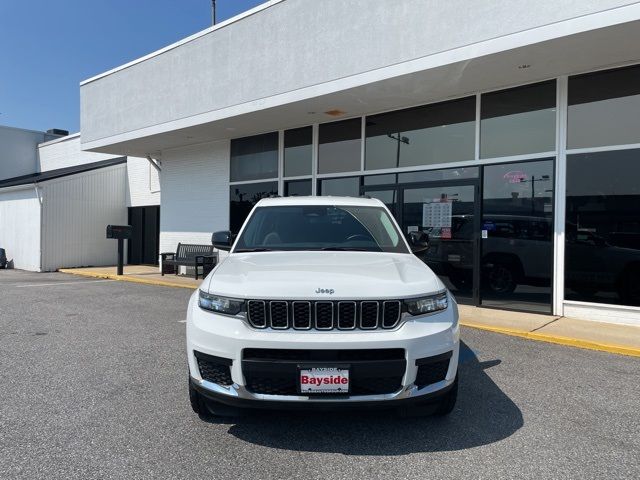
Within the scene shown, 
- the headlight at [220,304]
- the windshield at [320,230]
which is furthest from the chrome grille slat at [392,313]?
the windshield at [320,230]

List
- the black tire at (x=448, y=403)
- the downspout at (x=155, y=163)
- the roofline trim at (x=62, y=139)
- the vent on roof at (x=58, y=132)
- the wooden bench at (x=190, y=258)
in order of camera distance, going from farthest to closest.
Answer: the vent on roof at (x=58, y=132), the roofline trim at (x=62, y=139), the downspout at (x=155, y=163), the wooden bench at (x=190, y=258), the black tire at (x=448, y=403)

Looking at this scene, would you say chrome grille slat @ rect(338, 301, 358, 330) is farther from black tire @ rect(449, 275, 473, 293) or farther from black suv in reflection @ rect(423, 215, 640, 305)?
black tire @ rect(449, 275, 473, 293)

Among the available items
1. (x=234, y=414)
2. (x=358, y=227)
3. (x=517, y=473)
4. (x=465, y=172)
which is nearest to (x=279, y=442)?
(x=234, y=414)

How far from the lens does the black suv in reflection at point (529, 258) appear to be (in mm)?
7348

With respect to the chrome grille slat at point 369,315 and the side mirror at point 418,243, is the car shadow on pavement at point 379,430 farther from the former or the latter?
the side mirror at point 418,243


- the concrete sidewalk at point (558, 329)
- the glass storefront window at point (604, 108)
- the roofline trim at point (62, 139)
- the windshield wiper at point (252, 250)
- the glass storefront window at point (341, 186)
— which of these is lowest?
the concrete sidewalk at point (558, 329)

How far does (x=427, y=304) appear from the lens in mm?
3193

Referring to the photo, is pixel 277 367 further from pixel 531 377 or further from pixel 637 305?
pixel 637 305

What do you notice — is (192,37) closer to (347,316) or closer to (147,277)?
(147,277)

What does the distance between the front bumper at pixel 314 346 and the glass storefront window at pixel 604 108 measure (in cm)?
612

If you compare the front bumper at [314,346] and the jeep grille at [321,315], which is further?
the jeep grille at [321,315]

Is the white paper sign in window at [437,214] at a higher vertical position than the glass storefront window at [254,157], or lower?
lower

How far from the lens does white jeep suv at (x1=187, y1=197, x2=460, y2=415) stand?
2.92m

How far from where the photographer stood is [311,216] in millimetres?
→ 4754
